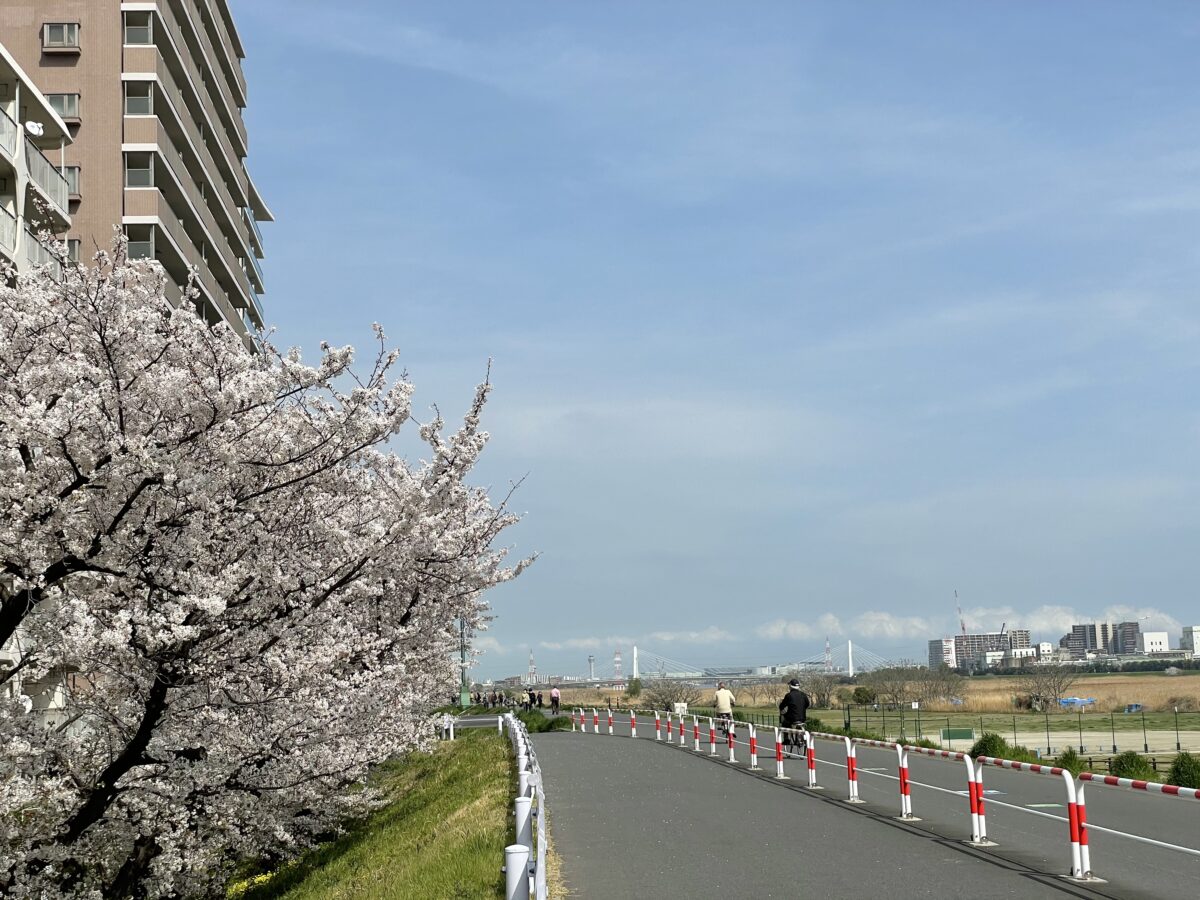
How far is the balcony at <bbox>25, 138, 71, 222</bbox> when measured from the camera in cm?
3469

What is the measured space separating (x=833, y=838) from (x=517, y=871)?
26.6 ft

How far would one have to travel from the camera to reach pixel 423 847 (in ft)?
52.1

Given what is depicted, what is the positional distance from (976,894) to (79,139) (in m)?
46.2

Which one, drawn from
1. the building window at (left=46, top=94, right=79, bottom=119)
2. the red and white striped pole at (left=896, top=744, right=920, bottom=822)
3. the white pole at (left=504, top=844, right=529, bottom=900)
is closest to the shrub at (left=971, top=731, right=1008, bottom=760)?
the red and white striped pole at (left=896, top=744, right=920, bottom=822)

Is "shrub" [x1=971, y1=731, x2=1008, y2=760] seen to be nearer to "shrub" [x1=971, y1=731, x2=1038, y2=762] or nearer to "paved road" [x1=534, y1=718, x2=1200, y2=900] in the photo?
"shrub" [x1=971, y1=731, x2=1038, y2=762]

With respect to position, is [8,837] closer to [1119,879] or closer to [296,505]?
[296,505]

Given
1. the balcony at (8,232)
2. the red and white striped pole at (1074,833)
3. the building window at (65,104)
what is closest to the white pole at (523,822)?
the red and white striped pole at (1074,833)

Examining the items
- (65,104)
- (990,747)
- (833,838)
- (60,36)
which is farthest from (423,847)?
(60,36)

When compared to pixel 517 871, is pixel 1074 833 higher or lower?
lower

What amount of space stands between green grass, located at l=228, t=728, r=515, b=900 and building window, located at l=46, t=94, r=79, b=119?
102 feet

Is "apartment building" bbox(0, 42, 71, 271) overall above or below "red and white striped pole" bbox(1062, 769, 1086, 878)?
above

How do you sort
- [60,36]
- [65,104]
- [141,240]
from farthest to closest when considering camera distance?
[60,36], [65,104], [141,240]

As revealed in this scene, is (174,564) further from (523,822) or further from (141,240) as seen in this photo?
(141,240)

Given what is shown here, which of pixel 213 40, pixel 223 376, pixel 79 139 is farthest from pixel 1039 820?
pixel 213 40
